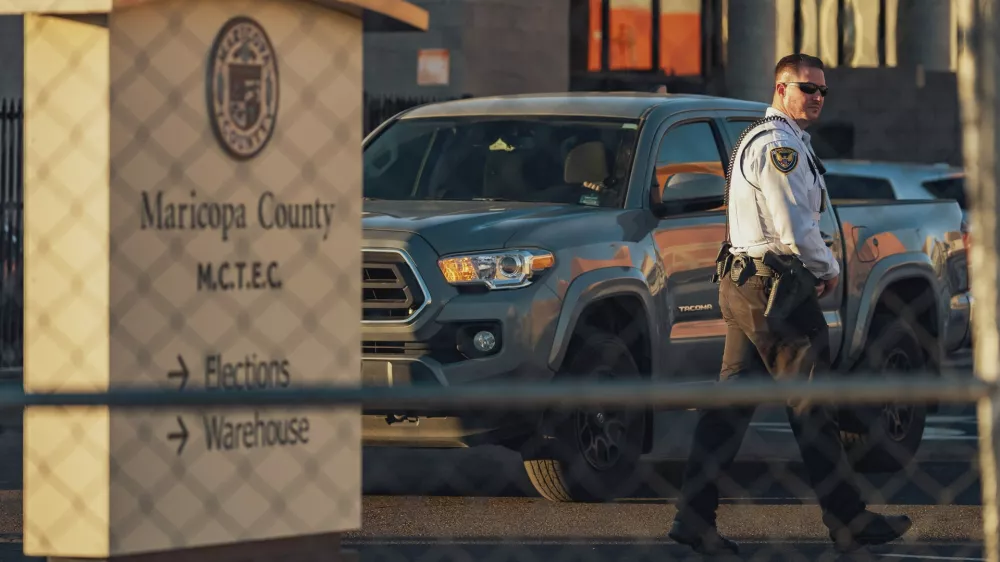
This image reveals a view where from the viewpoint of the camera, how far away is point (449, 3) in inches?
1041

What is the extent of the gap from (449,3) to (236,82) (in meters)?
21.2

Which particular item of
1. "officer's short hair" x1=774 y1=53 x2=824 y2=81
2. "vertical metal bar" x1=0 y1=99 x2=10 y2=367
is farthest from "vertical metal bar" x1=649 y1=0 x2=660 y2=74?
"officer's short hair" x1=774 y1=53 x2=824 y2=81

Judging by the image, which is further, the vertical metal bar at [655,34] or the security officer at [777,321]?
the vertical metal bar at [655,34]

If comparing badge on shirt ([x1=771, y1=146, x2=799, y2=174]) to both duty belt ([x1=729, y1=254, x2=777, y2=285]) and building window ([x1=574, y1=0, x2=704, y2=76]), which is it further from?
building window ([x1=574, y1=0, x2=704, y2=76])

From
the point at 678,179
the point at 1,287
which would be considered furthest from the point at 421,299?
the point at 1,287

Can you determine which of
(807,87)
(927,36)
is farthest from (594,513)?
(927,36)

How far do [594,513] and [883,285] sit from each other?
253 cm

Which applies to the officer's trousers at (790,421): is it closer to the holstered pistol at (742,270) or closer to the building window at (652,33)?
the holstered pistol at (742,270)

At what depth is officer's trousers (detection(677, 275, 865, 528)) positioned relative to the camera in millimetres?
7402

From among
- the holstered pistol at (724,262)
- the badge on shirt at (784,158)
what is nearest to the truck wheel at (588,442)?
the holstered pistol at (724,262)

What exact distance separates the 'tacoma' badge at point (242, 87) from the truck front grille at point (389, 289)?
2699mm

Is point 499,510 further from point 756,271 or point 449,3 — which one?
point 449,3

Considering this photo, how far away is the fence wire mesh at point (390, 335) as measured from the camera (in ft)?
17.1

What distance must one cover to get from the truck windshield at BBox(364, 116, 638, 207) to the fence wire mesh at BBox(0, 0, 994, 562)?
0.05ft
